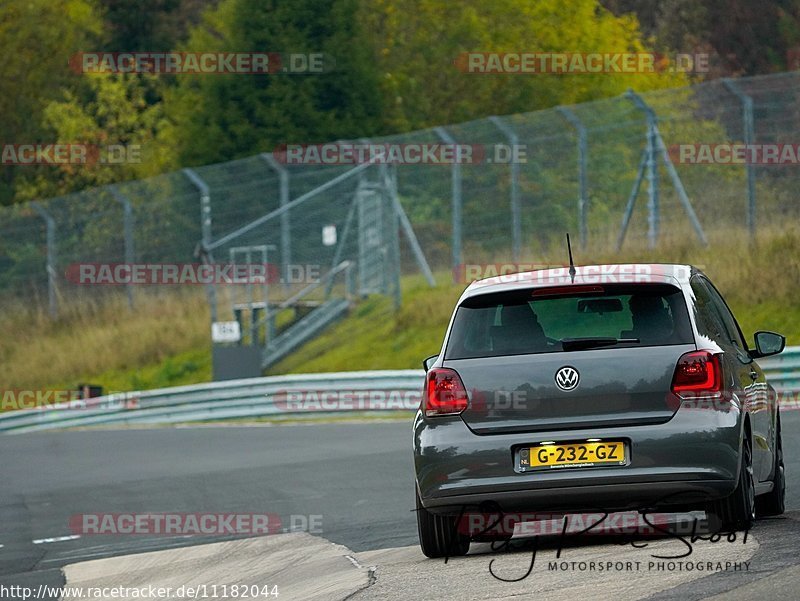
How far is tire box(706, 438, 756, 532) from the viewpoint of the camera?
9.17 m

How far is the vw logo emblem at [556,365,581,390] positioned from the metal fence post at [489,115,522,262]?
2204 cm

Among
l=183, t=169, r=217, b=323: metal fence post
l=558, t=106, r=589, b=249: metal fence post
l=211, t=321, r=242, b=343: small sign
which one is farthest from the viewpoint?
l=183, t=169, r=217, b=323: metal fence post

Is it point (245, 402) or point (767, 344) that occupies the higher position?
point (767, 344)

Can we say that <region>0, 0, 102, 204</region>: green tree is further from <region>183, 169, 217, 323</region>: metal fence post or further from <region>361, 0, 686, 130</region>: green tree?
<region>183, 169, 217, 323</region>: metal fence post

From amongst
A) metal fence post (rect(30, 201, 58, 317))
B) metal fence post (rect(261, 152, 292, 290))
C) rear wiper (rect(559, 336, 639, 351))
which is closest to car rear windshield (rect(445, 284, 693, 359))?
rear wiper (rect(559, 336, 639, 351))

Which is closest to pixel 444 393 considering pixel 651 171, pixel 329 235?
pixel 651 171

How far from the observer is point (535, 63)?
5478cm

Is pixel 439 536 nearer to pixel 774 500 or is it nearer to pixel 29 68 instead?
pixel 774 500

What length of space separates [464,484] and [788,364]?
1429cm

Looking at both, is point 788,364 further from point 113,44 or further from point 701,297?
point 113,44

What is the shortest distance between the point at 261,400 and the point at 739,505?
63.6ft

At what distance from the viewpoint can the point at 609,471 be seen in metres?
8.91

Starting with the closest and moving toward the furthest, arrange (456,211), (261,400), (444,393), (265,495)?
(444,393), (265,495), (261,400), (456,211)

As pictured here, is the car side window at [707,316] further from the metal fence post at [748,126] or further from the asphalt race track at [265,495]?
the metal fence post at [748,126]
